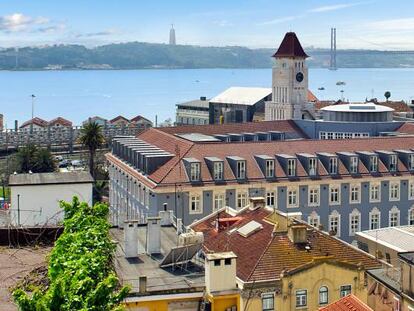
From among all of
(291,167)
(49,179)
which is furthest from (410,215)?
(49,179)

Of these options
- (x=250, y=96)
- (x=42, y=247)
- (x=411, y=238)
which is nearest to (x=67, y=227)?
(x=42, y=247)

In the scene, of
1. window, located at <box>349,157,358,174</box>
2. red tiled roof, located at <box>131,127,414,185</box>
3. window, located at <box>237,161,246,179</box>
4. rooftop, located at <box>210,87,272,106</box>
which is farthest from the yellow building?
rooftop, located at <box>210,87,272,106</box>

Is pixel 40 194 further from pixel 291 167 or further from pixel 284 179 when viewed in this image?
pixel 291 167

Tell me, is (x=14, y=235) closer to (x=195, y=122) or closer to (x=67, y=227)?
(x=67, y=227)

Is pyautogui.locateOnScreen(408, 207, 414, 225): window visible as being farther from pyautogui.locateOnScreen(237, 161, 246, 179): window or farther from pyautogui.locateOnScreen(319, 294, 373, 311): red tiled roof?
pyautogui.locateOnScreen(319, 294, 373, 311): red tiled roof

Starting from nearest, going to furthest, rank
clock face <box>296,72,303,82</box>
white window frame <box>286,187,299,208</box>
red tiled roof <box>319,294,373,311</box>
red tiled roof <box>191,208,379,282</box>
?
red tiled roof <box>319,294,373,311</box>
red tiled roof <box>191,208,379,282</box>
white window frame <box>286,187,299,208</box>
clock face <box>296,72,303,82</box>

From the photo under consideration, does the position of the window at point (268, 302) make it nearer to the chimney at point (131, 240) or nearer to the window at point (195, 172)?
the chimney at point (131, 240)

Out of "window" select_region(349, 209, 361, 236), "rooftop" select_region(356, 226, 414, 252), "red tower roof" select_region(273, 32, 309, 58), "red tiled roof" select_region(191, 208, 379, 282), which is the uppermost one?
"red tower roof" select_region(273, 32, 309, 58)

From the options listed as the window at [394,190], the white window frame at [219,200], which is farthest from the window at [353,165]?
the white window frame at [219,200]
